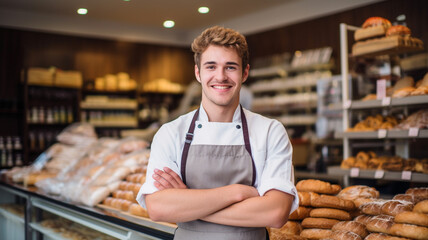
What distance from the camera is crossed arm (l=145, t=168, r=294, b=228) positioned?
1.43 meters

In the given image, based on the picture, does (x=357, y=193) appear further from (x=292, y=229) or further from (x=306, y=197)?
(x=292, y=229)

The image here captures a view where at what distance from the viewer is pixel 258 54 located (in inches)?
319

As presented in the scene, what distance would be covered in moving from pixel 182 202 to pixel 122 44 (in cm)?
749

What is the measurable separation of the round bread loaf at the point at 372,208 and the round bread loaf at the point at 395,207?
30 mm

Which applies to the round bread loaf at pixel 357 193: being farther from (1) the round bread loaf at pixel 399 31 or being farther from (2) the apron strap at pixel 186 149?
(1) the round bread loaf at pixel 399 31

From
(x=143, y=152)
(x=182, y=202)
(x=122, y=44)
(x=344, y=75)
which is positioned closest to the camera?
(x=182, y=202)

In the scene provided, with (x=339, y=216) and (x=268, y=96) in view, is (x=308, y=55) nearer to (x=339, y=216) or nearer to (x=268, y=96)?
(x=268, y=96)

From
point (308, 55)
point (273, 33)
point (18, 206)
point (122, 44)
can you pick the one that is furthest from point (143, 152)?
point (122, 44)

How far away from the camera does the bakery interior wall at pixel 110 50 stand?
6918 millimetres

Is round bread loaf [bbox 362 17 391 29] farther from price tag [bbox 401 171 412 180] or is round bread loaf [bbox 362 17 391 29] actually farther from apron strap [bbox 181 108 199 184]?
apron strap [bbox 181 108 199 184]

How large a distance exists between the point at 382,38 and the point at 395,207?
1865 millimetres

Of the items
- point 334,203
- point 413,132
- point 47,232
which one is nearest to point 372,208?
point 334,203

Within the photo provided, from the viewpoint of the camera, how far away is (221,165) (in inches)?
60.3

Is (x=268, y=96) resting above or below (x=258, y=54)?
below
